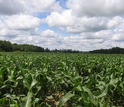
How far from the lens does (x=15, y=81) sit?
4582 mm

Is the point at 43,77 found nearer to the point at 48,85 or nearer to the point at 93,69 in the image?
the point at 48,85

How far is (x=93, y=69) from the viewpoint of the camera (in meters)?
9.07

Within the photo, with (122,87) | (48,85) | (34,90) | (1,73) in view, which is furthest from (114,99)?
(1,73)

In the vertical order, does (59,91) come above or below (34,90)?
below

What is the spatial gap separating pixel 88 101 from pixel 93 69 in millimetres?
6566

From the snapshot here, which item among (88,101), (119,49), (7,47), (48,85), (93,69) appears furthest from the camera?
(7,47)

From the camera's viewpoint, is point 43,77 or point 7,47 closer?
point 43,77

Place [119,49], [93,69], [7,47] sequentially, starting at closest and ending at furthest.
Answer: [93,69] → [119,49] → [7,47]

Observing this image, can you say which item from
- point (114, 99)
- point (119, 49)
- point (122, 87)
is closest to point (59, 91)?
point (114, 99)

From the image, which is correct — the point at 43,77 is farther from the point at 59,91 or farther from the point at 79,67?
the point at 79,67

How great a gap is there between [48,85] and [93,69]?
4.40 meters

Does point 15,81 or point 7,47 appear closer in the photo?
→ point 15,81

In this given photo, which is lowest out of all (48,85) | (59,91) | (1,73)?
(59,91)

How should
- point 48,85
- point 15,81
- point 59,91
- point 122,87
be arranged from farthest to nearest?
point 59,91, point 48,85, point 15,81, point 122,87
